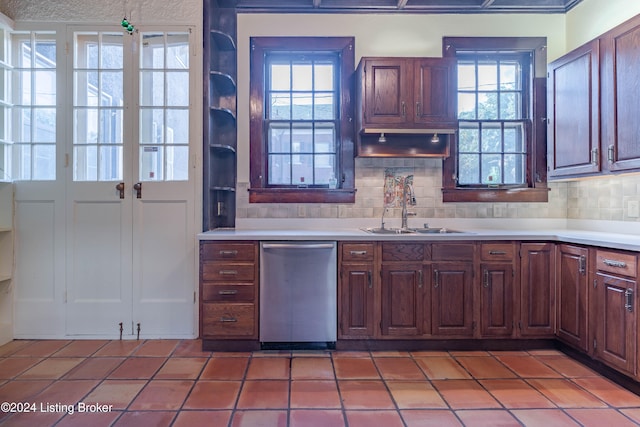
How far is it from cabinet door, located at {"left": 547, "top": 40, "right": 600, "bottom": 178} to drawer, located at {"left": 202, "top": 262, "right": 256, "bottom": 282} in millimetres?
2581

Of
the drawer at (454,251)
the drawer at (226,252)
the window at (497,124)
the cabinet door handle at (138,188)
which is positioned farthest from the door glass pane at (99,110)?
the window at (497,124)

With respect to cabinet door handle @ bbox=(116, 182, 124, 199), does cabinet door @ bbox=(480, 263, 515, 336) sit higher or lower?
lower

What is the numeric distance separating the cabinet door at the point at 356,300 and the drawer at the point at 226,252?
725mm

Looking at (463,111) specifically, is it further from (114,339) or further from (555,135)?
(114,339)

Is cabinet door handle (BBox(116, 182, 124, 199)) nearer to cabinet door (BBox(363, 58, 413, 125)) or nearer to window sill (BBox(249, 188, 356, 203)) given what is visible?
window sill (BBox(249, 188, 356, 203))

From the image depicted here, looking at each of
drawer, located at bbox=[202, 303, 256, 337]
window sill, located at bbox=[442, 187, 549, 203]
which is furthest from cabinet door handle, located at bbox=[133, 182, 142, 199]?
window sill, located at bbox=[442, 187, 549, 203]

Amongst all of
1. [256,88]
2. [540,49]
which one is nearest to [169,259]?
[256,88]

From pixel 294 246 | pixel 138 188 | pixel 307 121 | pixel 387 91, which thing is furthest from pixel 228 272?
pixel 387 91

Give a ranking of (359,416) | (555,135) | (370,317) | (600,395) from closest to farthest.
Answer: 1. (359,416)
2. (600,395)
3. (370,317)
4. (555,135)

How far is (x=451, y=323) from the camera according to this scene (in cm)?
275

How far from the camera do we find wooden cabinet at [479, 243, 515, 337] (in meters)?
2.76

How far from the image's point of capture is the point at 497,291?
2760 mm

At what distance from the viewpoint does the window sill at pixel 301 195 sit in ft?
11.0

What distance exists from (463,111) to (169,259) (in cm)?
297
